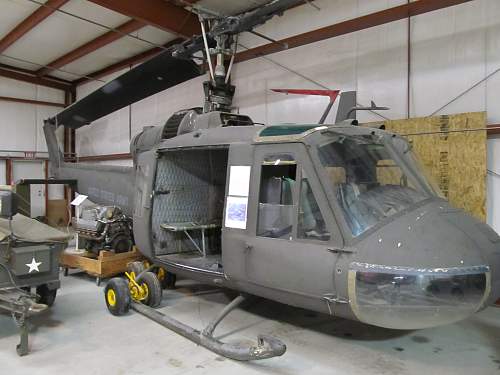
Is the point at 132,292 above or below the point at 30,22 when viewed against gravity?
below

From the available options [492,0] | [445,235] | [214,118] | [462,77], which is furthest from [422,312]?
[492,0]

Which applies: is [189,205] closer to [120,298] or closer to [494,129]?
[120,298]

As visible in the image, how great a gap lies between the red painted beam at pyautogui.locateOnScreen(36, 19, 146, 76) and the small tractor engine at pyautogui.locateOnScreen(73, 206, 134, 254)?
396 centimetres

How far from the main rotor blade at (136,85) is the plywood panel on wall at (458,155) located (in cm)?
345

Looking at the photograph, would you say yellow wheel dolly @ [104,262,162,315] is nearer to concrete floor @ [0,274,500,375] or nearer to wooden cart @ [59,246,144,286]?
concrete floor @ [0,274,500,375]

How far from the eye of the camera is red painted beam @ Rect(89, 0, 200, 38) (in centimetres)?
662

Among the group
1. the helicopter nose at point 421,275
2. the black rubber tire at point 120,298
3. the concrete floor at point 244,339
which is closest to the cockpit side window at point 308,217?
the helicopter nose at point 421,275

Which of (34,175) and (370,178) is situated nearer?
(370,178)

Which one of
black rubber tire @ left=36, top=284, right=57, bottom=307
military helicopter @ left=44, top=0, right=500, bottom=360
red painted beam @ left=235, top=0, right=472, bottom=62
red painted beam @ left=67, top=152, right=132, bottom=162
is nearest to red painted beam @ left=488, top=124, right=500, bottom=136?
red painted beam @ left=235, top=0, right=472, bottom=62

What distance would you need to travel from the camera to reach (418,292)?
8.70ft

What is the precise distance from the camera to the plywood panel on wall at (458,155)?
16.1ft

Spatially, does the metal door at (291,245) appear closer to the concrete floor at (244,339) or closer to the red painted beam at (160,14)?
the concrete floor at (244,339)

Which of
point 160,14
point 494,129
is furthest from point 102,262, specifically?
point 494,129

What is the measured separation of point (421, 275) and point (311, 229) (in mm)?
843
